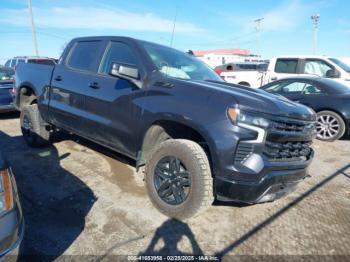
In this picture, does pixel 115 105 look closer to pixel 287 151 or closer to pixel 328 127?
pixel 287 151

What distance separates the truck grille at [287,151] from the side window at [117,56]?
1923 millimetres

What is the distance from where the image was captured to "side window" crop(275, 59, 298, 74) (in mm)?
10203

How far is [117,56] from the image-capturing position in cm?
390

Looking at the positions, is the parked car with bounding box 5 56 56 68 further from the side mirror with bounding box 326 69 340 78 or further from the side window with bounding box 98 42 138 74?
the side mirror with bounding box 326 69 340 78

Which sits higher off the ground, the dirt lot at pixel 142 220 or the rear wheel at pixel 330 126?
the rear wheel at pixel 330 126

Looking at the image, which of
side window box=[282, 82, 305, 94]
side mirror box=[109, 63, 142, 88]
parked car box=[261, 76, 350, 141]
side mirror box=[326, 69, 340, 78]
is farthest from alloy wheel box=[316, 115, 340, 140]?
side mirror box=[109, 63, 142, 88]

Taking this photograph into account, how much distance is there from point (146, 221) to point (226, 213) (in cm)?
91

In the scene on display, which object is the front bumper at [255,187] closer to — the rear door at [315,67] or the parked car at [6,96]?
the parked car at [6,96]

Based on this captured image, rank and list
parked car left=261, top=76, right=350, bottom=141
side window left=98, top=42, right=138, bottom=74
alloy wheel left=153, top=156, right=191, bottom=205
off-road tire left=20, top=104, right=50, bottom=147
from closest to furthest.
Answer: alloy wheel left=153, top=156, right=191, bottom=205, side window left=98, top=42, right=138, bottom=74, off-road tire left=20, top=104, right=50, bottom=147, parked car left=261, top=76, right=350, bottom=141

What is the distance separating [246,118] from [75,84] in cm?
Result: 260

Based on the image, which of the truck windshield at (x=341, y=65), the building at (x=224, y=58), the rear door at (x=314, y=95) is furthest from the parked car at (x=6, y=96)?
the building at (x=224, y=58)

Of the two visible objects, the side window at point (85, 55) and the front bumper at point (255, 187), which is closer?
the front bumper at point (255, 187)

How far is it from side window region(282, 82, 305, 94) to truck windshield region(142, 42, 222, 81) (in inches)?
150

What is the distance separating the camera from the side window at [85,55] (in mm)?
4156
